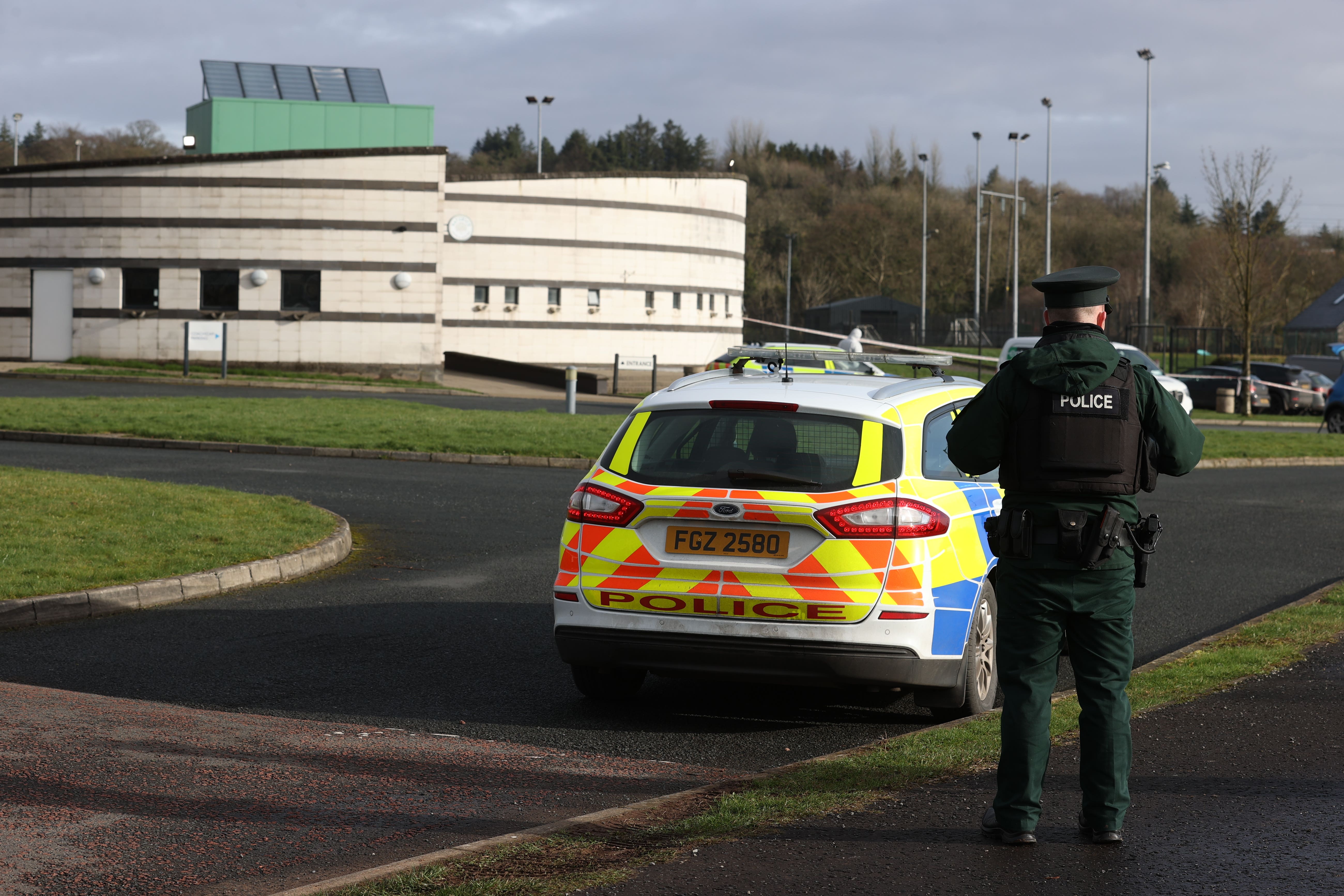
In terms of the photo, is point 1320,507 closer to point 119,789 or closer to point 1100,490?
point 1100,490

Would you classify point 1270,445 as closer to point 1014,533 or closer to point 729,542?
point 729,542

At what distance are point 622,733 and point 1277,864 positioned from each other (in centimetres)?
282

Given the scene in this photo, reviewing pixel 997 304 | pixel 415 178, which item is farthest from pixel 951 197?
pixel 415 178

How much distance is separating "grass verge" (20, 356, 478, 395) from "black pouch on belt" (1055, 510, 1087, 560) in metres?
31.2

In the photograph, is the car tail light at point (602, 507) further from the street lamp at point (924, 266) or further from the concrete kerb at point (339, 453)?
the street lamp at point (924, 266)

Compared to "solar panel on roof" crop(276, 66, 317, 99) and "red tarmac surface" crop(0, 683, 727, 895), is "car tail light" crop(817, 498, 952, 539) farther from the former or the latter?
"solar panel on roof" crop(276, 66, 317, 99)

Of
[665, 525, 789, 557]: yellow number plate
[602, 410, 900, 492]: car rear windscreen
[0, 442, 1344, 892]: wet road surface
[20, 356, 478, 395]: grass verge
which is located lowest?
[0, 442, 1344, 892]: wet road surface

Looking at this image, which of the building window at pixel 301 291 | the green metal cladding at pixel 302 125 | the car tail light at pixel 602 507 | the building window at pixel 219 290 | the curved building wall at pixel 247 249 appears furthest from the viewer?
the green metal cladding at pixel 302 125

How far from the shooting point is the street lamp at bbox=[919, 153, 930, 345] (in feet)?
224

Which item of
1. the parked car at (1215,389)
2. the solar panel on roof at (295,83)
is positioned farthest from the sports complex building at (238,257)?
the parked car at (1215,389)

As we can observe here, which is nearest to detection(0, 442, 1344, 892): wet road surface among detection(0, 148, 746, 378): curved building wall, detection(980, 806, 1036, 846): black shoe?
detection(980, 806, 1036, 846): black shoe

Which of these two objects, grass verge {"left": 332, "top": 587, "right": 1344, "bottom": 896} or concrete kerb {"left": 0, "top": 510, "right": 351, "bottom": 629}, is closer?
grass verge {"left": 332, "top": 587, "right": 1344, "bottom": 896}

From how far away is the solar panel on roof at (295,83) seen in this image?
46156 millimetres

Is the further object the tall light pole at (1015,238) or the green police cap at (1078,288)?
the tall light pole at (1015,238)
